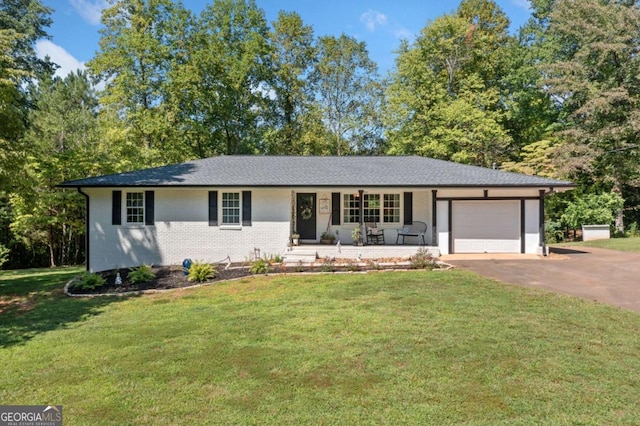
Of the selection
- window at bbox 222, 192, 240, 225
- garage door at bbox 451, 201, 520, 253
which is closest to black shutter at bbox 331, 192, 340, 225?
window at bbox 222, 192, 240, 225

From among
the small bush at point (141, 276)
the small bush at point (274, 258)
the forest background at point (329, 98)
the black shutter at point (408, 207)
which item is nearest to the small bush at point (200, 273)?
the small bush at point (141, 276)

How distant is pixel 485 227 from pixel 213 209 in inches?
394

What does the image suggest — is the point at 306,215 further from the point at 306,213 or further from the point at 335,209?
the point at 335,209

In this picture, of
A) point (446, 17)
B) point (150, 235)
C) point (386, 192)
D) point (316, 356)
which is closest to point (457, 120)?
point (446, 17)

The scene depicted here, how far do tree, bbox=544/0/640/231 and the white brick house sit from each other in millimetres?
10890

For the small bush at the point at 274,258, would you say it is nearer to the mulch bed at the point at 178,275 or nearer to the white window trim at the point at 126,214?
the mulch bed at the point at 178,275

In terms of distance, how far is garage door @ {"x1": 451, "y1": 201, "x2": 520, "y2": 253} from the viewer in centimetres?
1345

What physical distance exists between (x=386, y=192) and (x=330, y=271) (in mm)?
5011

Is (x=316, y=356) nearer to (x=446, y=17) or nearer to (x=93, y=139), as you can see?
(x=93, y=139)

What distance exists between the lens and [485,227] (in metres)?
13.6

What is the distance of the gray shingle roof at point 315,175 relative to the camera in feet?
41.9

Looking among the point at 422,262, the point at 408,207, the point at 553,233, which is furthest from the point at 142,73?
the point at 553,233

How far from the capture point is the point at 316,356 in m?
4.76

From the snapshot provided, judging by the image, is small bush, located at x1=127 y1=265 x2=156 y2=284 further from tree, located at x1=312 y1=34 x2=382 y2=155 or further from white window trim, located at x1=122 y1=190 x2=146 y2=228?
tree, located at x1=312 y1=34 x2=382 y2=155
